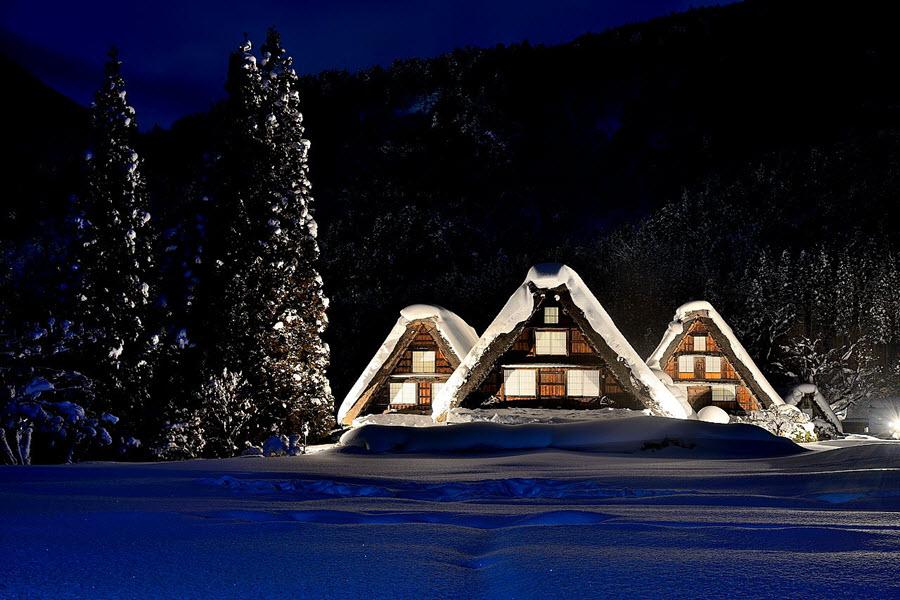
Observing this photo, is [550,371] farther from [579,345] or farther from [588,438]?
[588,438]

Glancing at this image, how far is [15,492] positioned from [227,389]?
14774mm

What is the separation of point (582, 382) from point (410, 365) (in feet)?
21.2

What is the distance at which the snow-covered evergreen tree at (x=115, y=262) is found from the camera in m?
21.3

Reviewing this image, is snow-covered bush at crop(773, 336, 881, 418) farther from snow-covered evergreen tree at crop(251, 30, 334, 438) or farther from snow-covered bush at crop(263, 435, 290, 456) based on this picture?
snow-covered bush at crop(263, 435, 290, 456)

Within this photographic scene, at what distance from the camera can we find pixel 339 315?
50.7 m

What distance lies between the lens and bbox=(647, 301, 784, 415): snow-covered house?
27688 mm

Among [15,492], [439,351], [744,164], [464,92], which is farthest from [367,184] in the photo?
[15,492]

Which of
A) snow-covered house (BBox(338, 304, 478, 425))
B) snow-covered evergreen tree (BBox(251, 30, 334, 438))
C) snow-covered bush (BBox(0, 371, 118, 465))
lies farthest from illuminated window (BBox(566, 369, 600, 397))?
snow-covered bush (BBox(0, 371, 118, 465))

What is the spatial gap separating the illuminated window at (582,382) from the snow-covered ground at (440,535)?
1349 cm

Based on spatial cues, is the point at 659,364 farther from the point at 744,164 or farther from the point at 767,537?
the point at 744,164

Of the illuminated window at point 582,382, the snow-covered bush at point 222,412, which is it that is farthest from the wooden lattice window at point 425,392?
the snow-covered bush at point 222,412

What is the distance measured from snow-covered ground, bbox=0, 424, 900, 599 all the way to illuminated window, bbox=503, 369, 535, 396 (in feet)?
44.9

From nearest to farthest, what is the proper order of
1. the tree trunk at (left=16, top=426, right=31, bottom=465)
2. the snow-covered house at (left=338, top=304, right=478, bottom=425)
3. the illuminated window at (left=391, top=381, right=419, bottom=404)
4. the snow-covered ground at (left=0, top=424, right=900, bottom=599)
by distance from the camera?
the snow-covered ground at (left=0, top=424, right=900, bottom=599), the tree trunk at (left=16, top=426, right=31, bottom=465), the snow-covered house at (left=338, top=304, right=478, bottom=425), the illuminated window at (left=391, top=381, right=419, bottom=404)

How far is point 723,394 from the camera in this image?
29.3 m
